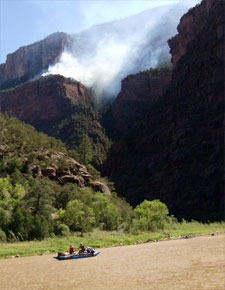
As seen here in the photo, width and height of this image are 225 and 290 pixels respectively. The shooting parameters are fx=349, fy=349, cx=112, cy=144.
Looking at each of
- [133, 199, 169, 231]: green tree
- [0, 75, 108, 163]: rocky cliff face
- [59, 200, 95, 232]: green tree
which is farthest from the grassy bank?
[0, 75, 108, 163]: rocky cliff face

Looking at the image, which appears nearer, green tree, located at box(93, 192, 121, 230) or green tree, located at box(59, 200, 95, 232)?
green tree, located at box(59, 200, 95, 232)

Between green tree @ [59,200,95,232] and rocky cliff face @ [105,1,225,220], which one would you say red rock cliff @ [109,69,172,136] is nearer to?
rocky cliff face @ [105,1,225,220]

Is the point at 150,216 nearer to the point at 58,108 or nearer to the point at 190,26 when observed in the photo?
the point at 190,26

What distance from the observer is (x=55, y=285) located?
58.2 ft

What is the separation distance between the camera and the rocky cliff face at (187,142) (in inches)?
3460

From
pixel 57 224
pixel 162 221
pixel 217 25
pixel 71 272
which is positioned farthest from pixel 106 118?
pixel 71 272

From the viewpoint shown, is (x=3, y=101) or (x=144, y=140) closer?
(x=144, y=140)

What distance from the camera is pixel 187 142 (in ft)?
324

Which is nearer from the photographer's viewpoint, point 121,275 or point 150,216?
point 121,275

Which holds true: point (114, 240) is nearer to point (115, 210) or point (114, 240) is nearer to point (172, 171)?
point (115, 210)

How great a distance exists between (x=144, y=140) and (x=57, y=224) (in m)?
73.6

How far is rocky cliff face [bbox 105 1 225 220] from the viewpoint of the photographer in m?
87.9

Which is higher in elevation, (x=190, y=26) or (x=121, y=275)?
(x=190, y=26)

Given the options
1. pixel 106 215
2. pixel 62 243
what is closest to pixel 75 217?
pixel 62 243
